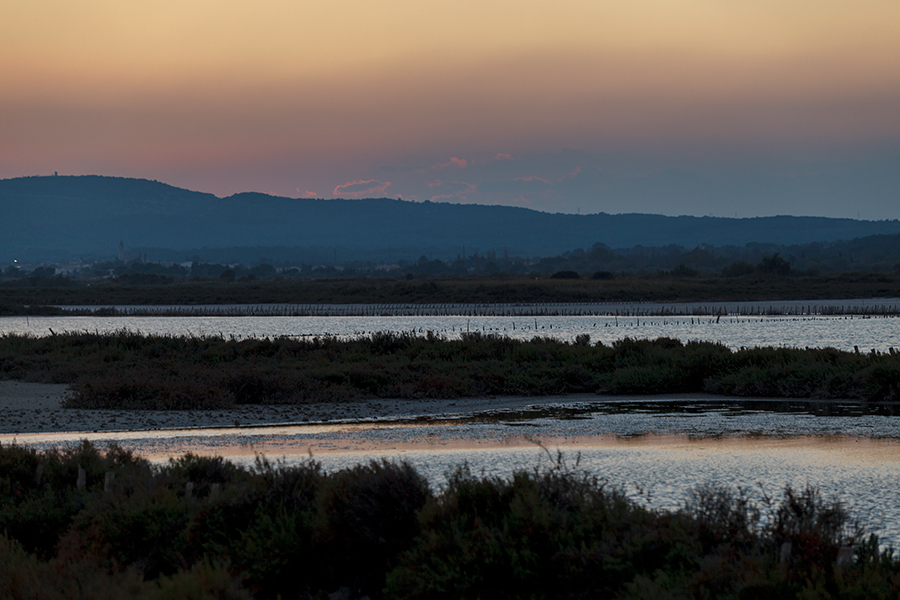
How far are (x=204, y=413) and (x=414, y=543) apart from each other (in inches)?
598

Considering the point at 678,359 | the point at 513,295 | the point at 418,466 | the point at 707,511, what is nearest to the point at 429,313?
the point at 513,295

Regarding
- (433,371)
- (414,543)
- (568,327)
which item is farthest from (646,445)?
(568,327)

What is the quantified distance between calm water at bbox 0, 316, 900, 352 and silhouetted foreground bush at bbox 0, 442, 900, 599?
116 ft

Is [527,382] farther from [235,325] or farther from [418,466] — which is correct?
[235,325]

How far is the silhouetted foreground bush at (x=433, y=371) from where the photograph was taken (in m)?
24.3

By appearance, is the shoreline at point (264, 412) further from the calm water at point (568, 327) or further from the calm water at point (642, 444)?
the calm water at point (568, 327)

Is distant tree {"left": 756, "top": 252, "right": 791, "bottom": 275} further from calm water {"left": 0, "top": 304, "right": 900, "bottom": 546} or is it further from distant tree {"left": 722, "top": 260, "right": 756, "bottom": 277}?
calm water {"left": 0, "top": 304, "right": 900, "bottom": 546}

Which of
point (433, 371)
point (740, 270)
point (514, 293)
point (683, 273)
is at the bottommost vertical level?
point (433, 371)

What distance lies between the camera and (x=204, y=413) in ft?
74.8

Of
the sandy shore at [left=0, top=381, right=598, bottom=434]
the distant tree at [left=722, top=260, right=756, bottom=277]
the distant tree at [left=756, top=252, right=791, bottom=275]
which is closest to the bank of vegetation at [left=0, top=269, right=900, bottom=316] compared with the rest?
the distant tree at [left=756, top=252, right=791, bottom=275]

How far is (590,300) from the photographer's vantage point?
10281 cm

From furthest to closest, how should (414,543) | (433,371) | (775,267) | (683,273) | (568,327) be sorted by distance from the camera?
(683,273)
(775,267)
(568,327)
(433,371)
(414,543)

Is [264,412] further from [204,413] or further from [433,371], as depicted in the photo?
[433,371]

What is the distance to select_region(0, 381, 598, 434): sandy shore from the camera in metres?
21.0
